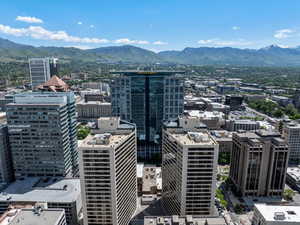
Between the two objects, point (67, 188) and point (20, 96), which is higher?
point (20, 96)

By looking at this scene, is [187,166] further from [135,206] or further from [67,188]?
[67,188]

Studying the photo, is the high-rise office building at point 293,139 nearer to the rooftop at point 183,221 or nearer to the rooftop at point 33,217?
the rooftop at point 183,221

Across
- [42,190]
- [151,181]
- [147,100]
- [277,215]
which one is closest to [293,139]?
[277,215]

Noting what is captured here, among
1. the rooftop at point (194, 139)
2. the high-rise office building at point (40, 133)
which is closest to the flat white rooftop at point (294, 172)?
the rooftop at point (194, 139)

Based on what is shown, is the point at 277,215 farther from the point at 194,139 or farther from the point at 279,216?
the point at 194,139

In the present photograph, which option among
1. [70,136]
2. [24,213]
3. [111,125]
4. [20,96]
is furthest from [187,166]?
[20,96]

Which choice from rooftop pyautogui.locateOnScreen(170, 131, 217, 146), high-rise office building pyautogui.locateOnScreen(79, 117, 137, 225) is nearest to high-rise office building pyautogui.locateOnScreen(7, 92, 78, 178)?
high-rise office building pyautogui.locateOnScreen(79, 117, 137, 225)
